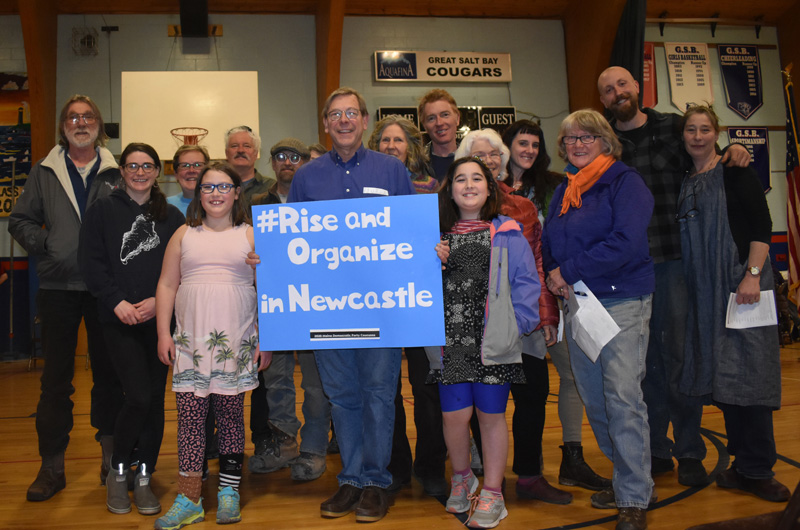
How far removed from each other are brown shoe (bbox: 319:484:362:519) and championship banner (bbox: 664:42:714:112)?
8.99 m

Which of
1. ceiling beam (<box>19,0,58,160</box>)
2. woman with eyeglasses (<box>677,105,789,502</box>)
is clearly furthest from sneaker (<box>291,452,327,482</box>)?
ceiling beam (<box>19,0,58,160</box>)

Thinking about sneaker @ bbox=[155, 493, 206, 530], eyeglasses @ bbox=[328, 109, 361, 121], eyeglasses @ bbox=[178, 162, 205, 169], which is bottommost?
sneaker @ bbox=[155, 493, 206, 530]

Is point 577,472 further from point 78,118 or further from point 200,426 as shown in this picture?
point 78,118

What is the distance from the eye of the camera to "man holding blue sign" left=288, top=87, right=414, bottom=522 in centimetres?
246

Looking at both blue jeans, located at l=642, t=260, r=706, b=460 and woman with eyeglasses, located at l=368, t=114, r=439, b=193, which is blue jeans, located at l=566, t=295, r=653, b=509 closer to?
blue jeans, located at l=642, t=260, r=706, b=460

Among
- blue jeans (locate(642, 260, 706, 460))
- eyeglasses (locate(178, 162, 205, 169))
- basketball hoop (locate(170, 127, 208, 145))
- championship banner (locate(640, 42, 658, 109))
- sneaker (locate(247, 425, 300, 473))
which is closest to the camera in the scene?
blue jeans (locate(642, 260, 706, 460))

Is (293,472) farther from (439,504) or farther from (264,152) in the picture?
(264,152)

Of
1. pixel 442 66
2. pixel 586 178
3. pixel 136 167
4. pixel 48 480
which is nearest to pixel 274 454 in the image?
pixel 48 480

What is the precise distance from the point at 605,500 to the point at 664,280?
103 centimetres

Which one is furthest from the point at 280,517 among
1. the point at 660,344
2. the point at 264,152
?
the point at 264,152

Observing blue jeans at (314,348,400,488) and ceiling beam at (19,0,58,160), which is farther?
ceiling beam at (19,0,58,160)

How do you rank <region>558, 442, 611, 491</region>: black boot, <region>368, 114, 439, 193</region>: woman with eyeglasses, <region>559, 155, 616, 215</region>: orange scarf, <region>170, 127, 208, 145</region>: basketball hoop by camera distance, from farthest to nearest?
<region>170, 127, 208, 145</region>: basketball hoop, <region>368, 114, 439, 193</region>: woman with eyeglasses, <region>558, 442, 611, 491</region>: black boot, <region>559, 155, 616, 215</region>: orange scarf

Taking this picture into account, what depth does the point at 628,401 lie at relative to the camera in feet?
7.37

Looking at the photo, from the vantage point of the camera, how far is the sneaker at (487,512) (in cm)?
224
